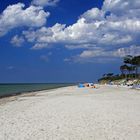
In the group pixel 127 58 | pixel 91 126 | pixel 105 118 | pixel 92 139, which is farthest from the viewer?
pixel 127 58

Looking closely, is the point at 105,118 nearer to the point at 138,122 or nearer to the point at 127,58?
the point at 138,122

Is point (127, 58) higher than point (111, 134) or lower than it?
higher

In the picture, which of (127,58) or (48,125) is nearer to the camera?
(48,125)

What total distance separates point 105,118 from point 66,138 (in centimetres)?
460

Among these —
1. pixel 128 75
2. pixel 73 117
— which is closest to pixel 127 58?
pixel 128 75

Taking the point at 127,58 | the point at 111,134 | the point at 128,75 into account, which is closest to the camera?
the point at 111,134

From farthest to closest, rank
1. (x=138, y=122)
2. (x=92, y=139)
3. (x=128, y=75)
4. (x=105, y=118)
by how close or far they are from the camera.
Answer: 1. (x=128, y=75)
2. (x=105, y=118)
3. (x=138, y=122)
4. (x=92, y=139)

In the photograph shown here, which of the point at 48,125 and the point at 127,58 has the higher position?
the point at 127,58

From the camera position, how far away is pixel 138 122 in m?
13.1

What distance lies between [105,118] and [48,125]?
3.08 m

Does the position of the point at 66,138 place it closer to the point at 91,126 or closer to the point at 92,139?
the point at 92,139

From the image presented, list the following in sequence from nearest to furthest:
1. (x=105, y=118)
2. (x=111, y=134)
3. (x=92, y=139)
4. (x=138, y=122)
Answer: (x=92, y=139) → (x=111, y=134) → (x=138, y=122) → (x=105, y=118)

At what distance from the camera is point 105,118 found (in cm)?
1438

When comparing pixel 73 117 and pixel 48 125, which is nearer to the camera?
pixel 48 125
